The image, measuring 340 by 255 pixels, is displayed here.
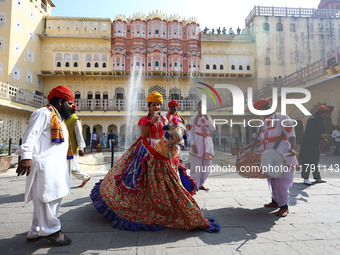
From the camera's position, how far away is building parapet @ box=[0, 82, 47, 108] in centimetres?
1466

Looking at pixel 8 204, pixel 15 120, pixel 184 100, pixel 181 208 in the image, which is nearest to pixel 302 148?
pixel 181 208

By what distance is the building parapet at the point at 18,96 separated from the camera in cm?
1466

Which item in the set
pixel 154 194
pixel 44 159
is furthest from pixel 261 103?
pixel 44 159

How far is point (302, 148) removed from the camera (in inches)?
194

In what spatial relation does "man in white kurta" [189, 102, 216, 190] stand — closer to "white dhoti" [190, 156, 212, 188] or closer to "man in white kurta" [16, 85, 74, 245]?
"white dhoti" [190, 156, 212, 188]

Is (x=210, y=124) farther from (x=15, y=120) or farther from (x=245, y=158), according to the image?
(x=15, y=120)

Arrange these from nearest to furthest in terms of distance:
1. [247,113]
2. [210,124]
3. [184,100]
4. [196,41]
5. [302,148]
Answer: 1. [247,113]
2. [210,124]
3. [302,148]
4. [184,100]
5. [196,41]

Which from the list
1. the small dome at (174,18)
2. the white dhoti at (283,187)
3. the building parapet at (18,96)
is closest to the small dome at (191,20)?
the small dome at (174,18)

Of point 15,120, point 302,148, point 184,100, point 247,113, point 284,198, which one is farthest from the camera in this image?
point 184,100

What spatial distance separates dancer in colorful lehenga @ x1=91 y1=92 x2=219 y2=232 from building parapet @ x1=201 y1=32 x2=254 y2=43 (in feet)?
77.5

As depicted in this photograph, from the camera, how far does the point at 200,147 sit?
422 centimetres

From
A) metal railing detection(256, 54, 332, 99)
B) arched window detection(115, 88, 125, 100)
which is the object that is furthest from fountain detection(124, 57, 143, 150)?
metal railing detection(256, 54, 332, 99)

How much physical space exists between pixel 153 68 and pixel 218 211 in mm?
21394

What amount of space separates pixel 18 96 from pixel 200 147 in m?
17.0
